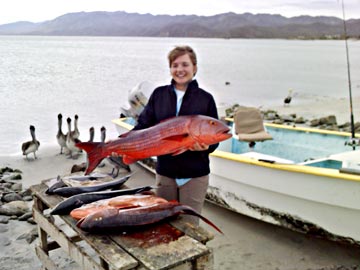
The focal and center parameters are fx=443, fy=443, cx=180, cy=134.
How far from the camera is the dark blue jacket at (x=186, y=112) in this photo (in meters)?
3.69

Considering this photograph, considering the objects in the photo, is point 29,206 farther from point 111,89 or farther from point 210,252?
point 111,89

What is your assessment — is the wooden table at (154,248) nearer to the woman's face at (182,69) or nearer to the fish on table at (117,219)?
the fish on table at (117,219)

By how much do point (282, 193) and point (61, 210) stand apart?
3.04 meters

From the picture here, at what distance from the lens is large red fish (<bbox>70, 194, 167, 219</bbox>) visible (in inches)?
135

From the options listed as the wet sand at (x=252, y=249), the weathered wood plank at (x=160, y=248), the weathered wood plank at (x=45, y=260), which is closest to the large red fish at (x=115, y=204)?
the weathered wood plank at (x=160, y=248)

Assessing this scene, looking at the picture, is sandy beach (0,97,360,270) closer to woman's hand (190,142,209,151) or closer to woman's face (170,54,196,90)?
woman's hand (190,142,209,151)

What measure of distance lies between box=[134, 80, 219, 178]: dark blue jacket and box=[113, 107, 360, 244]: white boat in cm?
198

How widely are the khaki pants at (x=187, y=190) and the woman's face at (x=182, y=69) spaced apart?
0.84 m

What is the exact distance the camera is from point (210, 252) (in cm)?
302

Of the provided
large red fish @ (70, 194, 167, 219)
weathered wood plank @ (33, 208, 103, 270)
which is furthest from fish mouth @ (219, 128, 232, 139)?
weathered wood plank @ (33, 208, 103, 270)

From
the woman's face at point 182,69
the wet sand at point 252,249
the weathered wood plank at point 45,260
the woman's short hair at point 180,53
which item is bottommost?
the wet sand at point 252,249

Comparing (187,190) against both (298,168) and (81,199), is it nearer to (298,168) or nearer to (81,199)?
(81,199)

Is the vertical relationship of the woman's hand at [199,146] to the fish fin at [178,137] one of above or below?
below

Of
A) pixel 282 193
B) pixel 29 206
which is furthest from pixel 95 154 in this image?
pixel 29 206
